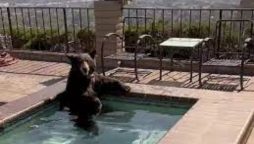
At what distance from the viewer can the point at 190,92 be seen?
611 cm

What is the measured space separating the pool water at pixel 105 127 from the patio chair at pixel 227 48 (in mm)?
1275

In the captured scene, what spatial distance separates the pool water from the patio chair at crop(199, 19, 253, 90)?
4.18 ft

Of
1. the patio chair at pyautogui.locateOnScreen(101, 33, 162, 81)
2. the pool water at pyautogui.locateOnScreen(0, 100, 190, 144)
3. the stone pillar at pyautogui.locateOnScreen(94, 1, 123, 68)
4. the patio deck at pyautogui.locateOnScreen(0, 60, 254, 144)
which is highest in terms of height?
the stone pillar at pyautogui.locateOnScreen(94, 1, 123, 68)

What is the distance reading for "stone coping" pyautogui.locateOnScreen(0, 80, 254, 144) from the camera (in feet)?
14.3

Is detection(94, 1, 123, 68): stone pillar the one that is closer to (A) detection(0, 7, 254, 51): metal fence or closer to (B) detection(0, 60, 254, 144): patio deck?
(A) detection(0, 7, 254, 51): metal fence

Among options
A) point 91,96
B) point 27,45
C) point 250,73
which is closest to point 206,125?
point 91,96

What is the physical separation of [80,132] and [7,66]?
409 centimetres

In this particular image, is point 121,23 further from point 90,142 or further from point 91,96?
Answer: point 90,142

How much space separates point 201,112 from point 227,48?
354 centimetres

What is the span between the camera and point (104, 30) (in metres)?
8.30

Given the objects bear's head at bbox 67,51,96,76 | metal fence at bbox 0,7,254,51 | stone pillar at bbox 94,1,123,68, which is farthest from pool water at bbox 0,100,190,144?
metal fence at bbox 0,7,254,51

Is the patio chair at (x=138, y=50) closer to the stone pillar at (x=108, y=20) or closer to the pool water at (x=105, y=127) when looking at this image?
the stone pillar at (x=108, y=20)

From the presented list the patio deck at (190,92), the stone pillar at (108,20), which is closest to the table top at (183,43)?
the patio deck at (190,92)

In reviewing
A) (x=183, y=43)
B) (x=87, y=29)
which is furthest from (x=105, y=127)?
(x=87, y=29)
